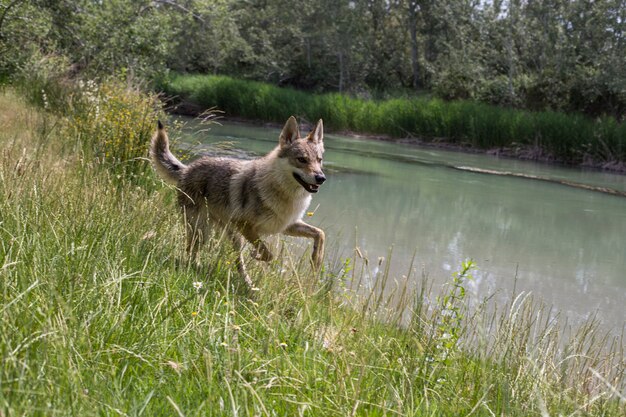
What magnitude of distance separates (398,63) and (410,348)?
42.5 m

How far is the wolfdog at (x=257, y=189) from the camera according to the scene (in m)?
5.97

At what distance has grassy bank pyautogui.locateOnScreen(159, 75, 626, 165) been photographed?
24.6 m

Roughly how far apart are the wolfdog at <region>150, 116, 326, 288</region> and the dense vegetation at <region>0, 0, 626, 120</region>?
21.9 feet

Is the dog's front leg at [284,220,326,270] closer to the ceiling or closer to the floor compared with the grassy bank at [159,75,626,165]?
closer to the ceiling

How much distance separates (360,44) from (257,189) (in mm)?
38817

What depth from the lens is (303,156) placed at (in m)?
6.00

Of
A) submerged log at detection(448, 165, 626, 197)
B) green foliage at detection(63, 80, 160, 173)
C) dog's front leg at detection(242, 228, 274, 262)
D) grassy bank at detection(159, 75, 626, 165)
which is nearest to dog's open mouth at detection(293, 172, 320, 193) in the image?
dog's front leg at detection(242, 228, 274, 262)

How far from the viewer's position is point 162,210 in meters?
5.50

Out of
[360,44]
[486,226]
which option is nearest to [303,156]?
[486,226]

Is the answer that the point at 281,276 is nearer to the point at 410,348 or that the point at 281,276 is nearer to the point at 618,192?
the point at 410,348

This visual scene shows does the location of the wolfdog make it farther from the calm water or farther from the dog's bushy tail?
the calm water

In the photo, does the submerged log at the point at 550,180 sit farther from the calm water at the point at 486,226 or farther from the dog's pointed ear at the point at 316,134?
the dog's pointed ear at the point at 316,134

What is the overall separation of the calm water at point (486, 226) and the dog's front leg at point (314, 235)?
0.37 m

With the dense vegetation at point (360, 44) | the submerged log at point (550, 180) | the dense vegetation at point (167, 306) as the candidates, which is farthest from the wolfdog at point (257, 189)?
the submerged log at point (550, 180)
